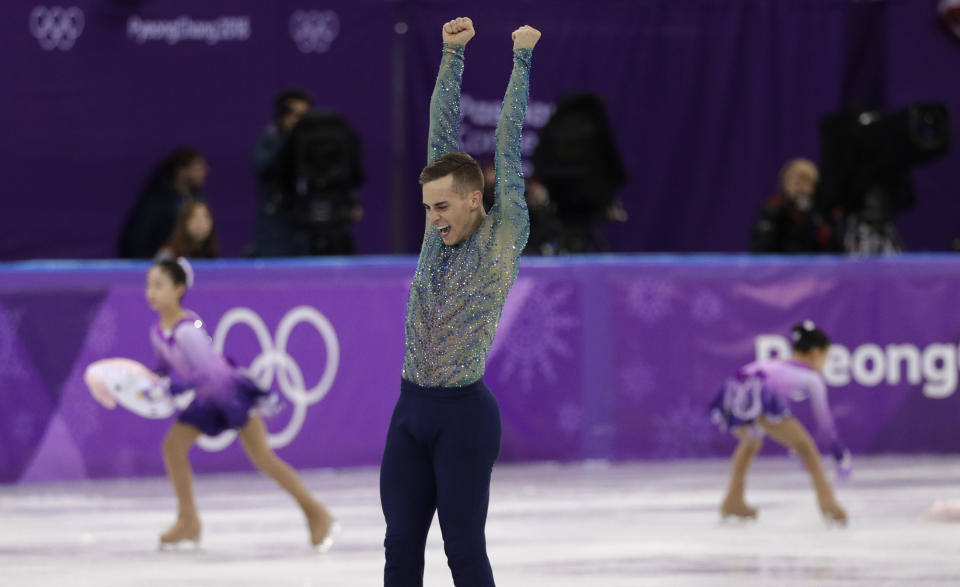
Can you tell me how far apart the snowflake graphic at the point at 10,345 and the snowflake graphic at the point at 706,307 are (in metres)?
3.94

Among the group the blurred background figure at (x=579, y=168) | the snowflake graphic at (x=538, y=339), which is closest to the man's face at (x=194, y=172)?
the blurred background figure at (x=579, y=168)

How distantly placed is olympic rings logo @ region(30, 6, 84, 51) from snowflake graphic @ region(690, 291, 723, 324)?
485 centimetres

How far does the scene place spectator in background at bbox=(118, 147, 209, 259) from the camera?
11.9m

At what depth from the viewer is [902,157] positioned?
1183cm

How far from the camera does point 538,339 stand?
10984 mm

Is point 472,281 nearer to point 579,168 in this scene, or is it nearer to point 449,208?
point 449,208

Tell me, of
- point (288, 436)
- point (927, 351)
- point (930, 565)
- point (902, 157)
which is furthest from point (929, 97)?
point (930, 565)

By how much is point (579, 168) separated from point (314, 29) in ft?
8.41

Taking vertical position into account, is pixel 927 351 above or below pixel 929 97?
below

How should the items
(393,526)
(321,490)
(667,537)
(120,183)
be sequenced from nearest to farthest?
1. (393,526)
2. (667,537)
3. (321,490)
4. (120,183)

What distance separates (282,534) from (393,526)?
3556 millimetres

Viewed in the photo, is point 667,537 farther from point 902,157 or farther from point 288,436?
point 902,157

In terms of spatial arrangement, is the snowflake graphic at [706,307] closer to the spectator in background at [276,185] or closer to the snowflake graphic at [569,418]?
the snowflake graphic at [569,418]

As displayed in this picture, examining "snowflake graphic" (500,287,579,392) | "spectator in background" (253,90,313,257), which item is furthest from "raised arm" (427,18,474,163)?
"spectator in background" (253,90,313,257)
